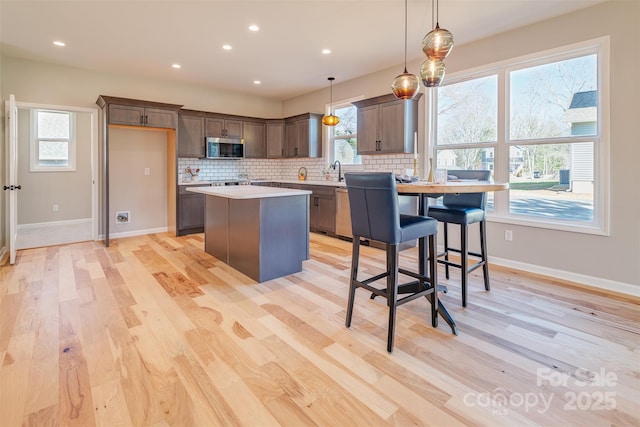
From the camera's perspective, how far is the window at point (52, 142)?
618 centimetres

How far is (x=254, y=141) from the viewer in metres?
6.80

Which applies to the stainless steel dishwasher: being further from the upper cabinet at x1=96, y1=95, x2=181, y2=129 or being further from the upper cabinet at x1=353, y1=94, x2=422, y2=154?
the upper cabinet at x1=96, y1=95, x2=181, y2=129

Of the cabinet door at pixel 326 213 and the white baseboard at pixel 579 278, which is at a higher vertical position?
the cabinet door at pixel 326 213

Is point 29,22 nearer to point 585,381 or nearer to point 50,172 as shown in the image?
point 50,172

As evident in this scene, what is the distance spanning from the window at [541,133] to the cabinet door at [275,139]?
3578 mm

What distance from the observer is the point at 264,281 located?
10.9 feet

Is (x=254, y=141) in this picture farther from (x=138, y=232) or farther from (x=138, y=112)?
(x=138, y=232)

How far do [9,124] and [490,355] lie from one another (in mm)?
5634

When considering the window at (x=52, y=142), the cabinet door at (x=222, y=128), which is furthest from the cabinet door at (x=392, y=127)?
the window at (x=52, y=142)

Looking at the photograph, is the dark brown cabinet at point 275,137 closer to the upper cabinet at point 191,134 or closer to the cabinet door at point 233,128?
the cabinet door at point 233,128

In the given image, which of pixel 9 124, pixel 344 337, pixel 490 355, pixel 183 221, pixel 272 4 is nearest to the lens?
pixel 490 355

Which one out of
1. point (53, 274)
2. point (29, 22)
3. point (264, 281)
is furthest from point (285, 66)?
point (53, 274)

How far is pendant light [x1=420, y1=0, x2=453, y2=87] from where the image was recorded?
2379 millimetres

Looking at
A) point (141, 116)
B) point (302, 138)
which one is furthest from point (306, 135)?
point (141, 116)
